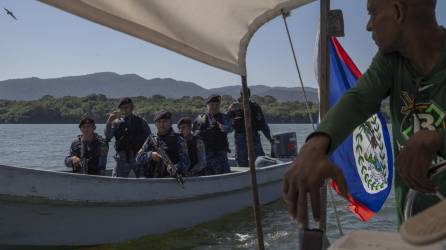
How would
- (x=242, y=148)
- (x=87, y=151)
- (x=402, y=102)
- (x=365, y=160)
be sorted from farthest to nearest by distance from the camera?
1. (x=242, y=148)
2. (x=87, y=151)
3. (x=365, y=160)
4. (x=402, y=102)

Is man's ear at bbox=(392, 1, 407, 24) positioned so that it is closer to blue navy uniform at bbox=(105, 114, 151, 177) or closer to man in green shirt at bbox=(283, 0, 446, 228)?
man in green shirt at bbox=(283, 0, 446, 228)

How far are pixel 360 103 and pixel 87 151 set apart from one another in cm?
773

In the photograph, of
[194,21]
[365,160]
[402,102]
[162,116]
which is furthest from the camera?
[162,116]

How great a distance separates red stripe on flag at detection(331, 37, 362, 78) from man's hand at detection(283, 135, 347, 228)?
4.12 m

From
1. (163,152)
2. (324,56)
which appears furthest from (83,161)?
(324,56)

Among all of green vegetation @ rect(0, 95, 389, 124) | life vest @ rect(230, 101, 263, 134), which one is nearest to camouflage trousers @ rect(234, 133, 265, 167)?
life vest @ rect(230, 101, 263, 134)

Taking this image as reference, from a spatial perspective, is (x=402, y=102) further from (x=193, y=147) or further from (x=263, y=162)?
(x=263, y=162)

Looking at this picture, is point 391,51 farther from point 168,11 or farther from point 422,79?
point 168,11

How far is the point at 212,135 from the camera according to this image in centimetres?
1065

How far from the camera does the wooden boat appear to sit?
22.6 feet

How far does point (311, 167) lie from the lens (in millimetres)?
1221

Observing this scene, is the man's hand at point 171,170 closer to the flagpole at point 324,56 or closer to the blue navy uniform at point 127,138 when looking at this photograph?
the blue navy uniform at point 127,138

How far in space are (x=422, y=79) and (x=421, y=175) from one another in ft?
1.43

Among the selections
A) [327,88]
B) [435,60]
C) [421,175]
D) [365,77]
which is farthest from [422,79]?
[327,88]
